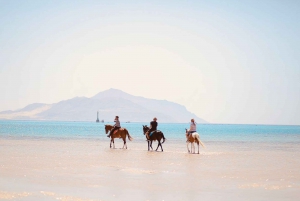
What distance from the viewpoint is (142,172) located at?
15953 millimetres

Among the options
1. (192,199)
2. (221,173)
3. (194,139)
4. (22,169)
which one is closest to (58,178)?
(22,169)

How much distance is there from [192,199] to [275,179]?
523 cm

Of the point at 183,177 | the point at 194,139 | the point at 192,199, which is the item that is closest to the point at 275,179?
the point at 183,177

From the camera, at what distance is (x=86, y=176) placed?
47.8ft

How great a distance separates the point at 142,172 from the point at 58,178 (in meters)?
3.33

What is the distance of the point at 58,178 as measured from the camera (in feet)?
46.1

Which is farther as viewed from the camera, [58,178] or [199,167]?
[199,167]

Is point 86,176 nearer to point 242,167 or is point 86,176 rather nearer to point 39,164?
point 39,164

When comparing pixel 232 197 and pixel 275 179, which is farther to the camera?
pixel 275 179

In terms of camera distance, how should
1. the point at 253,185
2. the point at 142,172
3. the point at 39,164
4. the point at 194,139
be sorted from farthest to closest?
the point at 194,139
the point at 39,164
the point at 142,172
the point at 253,185

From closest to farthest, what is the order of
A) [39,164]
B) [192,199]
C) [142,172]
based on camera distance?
[192,199], [142,172], [39,164]

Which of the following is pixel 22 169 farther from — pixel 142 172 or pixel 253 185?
pixel 253 185

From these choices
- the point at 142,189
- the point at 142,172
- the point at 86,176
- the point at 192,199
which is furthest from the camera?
the point at 142,172

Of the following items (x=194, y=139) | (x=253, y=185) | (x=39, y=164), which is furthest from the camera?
(x=194, y=139)
